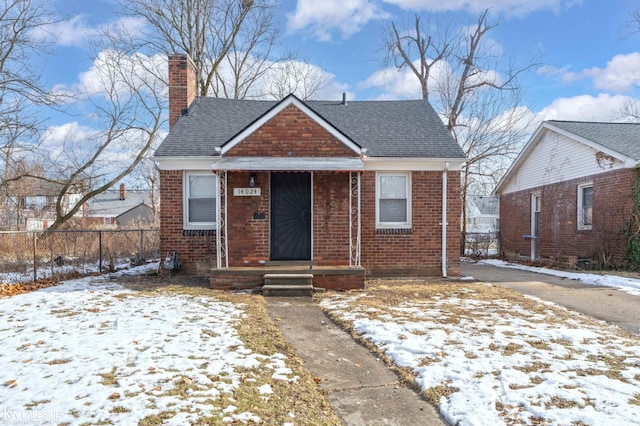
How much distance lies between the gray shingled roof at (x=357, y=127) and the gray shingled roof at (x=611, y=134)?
523 cm

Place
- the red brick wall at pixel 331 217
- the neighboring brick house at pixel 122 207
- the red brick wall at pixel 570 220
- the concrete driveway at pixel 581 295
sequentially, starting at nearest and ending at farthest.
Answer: the concrete driveway at pixel 581 295
the red brick wall at pixel 331 217
the red brick wall at pixel 570 220
the neighboring brick house at pixel 122 207

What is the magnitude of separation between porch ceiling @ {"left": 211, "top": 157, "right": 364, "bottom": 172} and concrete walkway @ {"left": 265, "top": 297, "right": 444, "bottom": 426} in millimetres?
3510

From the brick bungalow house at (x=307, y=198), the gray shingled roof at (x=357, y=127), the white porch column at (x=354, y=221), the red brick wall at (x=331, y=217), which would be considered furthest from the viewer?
the gray shingled roof at (x=357, y=127)

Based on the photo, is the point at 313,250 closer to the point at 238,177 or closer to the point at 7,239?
the point at 238,177

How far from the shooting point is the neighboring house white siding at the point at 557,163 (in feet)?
40.0

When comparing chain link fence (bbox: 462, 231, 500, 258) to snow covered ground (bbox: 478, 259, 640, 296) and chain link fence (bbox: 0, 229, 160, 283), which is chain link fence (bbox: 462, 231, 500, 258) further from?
chain link fence (bbox: 0, 229, 160, 283)

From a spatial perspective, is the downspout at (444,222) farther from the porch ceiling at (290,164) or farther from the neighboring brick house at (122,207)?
the neighboring brick house at (122,207)

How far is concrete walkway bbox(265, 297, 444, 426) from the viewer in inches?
127

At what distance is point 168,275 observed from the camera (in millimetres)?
9953

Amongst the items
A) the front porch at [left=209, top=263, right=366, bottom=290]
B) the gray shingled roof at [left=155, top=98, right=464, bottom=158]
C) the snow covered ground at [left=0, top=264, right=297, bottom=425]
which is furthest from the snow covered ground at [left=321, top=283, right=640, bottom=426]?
the gray shingled roof at [left=155, top=98, right=464, bottom=158]

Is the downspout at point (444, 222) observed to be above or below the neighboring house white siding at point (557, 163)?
below

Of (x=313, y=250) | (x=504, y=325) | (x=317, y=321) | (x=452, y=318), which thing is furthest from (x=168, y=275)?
(x=504, y=325)

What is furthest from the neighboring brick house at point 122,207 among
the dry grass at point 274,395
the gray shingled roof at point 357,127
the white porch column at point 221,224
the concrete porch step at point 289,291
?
the dry grass at point 274,395

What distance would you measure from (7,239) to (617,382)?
14879 millimetres
